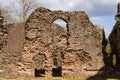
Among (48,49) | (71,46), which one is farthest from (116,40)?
(48,49)

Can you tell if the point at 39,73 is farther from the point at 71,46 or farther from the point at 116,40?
the point at 116,40

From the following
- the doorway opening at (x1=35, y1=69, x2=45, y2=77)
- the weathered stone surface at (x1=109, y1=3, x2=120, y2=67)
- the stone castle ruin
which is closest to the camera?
the stone castle ruin

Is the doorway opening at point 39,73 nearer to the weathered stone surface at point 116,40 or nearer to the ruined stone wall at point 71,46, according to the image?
the ruined stone wall at point 71,46

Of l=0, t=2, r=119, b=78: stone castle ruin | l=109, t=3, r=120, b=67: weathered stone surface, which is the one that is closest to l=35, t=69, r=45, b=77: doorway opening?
l=0, t=2, r=119, b=78: stone castle ruin

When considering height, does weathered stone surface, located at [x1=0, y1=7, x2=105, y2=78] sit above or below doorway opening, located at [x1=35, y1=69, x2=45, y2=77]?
above

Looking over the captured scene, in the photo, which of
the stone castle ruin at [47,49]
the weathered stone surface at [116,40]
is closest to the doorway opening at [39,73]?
the stone castle ruin at [47,49]

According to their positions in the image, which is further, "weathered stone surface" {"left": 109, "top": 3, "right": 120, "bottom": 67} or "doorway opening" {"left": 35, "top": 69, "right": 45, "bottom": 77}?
"doorway opening" {"left": 35, "top": 69, "right": 45, "bottom": 77}

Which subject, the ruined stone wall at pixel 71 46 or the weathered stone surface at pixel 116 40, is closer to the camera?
the ruined stone wall at pixel 71 46

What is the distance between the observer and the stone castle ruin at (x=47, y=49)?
26578 millimetres

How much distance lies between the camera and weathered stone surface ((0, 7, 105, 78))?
26.6m

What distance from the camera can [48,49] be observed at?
26578 millimetres

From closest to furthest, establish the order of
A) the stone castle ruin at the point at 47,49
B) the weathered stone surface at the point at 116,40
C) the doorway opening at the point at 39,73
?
1. the stone castle ruin at the point at 47,49
2. the weathered stone surface at the point at 116,40
3. the doorway opening at the point at 39,73

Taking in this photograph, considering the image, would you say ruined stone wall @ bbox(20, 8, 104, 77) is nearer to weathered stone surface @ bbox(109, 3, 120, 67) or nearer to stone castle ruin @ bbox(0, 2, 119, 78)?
stone castle ruin @ bbox(0, 2, 119, 78)

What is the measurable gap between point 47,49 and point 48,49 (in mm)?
76
